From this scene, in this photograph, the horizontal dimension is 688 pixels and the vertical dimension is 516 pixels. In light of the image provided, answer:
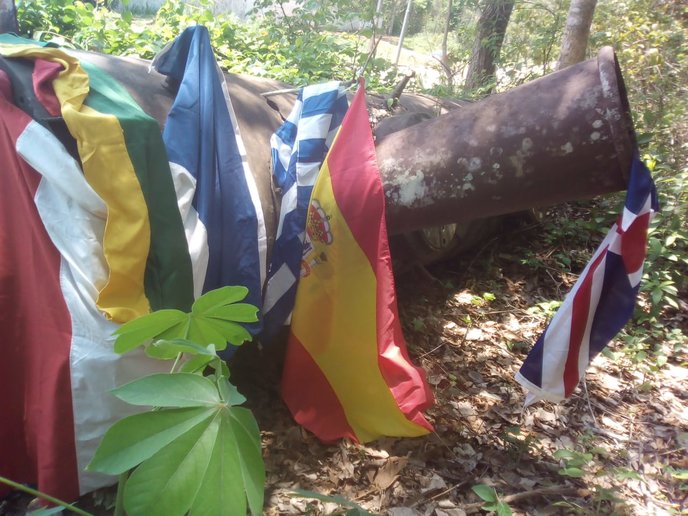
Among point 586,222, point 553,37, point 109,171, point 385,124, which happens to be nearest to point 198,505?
point 109,171

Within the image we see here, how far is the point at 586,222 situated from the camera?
11.6 feet

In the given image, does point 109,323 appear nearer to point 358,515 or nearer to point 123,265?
point 123,265

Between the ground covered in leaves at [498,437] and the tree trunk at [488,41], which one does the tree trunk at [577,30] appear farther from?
the ground covered in leaves at [498,437]

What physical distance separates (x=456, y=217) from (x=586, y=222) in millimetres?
2071

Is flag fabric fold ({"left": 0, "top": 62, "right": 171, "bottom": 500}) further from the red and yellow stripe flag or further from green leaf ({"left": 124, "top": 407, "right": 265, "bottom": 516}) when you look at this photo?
green leaf ({"left": 124, "top": 407, "right": 265, "bottom": 516})

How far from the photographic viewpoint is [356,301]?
1.88 meters

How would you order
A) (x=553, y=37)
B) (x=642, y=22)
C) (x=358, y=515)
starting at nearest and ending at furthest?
(x=358, y=515) < (x=642, y=22) < (x=553, y=37)

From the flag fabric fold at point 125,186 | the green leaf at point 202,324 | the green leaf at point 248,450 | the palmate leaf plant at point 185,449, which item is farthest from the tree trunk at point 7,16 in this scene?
the green leaf at point 248,450

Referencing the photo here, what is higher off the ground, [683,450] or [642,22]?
[642,22]

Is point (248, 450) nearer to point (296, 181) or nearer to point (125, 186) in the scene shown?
point (125, 186)

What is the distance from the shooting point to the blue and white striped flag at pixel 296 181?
1972 mm

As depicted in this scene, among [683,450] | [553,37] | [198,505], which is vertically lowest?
[683,450]

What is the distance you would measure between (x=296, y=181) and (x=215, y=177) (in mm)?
319

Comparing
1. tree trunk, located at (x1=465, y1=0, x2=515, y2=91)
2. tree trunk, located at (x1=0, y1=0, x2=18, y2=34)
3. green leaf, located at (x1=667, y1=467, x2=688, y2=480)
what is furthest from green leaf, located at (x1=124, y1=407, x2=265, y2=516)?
tree trunk, located at (x1=465, y1=0, x2=515, y2=91)
